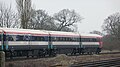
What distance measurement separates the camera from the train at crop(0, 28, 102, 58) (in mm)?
26047

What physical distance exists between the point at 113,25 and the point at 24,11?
3487cm

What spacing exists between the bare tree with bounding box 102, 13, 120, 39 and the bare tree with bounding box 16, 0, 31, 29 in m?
28.9

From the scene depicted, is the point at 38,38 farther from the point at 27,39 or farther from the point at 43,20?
the point at 43,20

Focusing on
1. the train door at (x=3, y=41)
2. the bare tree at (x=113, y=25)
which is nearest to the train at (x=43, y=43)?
the train door at (x=3, y=41)

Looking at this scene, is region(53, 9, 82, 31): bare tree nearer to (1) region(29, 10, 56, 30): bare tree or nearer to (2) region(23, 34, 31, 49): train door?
(1) region(29, 10, 56, 30): bare tree

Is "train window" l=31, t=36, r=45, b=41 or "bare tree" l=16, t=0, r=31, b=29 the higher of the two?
"bare tree" l=16, t=0, r=31, b=29

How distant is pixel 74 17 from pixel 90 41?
4150 cm

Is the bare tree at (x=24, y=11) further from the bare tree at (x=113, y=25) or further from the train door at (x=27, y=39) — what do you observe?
the bare tree at (x=113, y=25)

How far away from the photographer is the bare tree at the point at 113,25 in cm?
7006

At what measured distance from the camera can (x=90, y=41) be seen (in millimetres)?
41000

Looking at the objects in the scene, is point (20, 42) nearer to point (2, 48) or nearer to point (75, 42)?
point (2, 48)

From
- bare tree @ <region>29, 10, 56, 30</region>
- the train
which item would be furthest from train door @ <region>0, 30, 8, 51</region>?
bare tree @ <region>29, 10, 56, 30</region>

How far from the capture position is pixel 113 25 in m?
74.4

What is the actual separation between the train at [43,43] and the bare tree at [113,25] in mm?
27850
